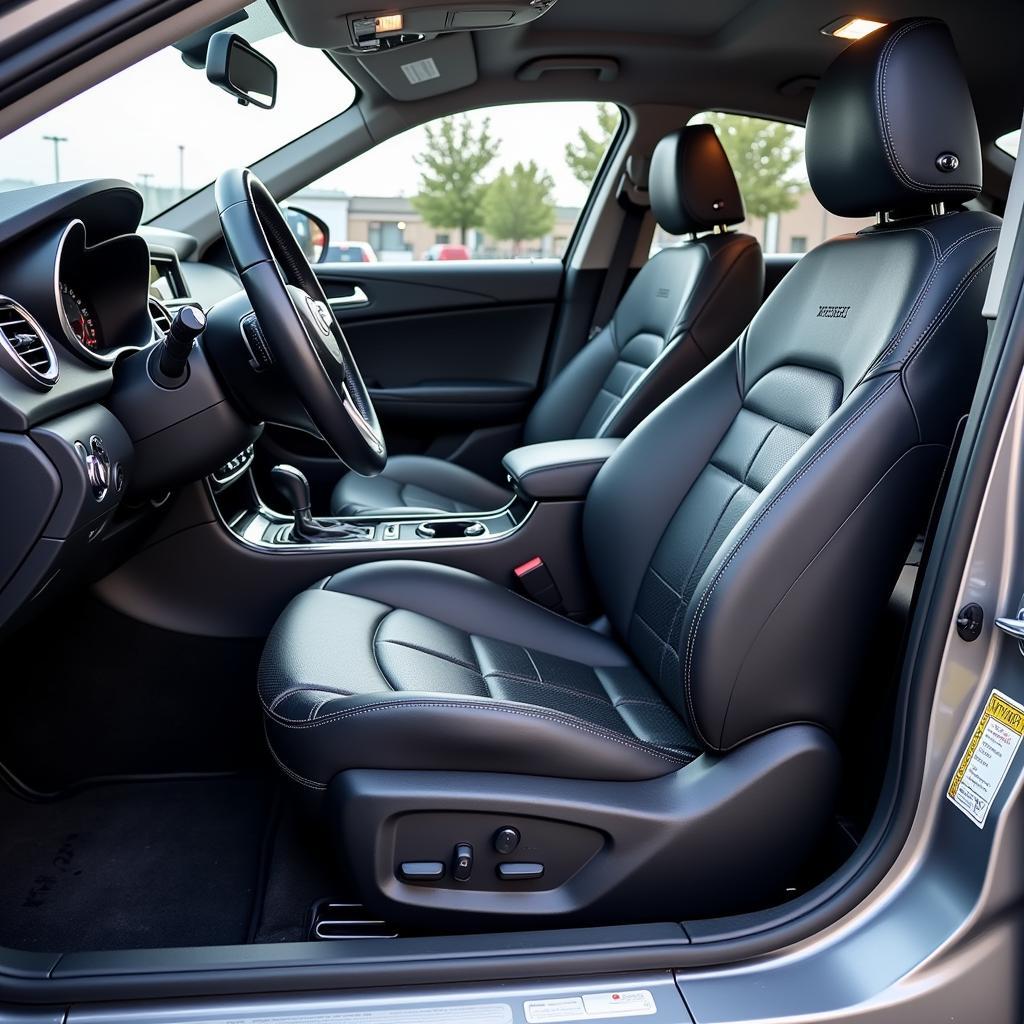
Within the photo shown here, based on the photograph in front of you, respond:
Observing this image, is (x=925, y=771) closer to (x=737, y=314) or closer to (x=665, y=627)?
(x=665, y=627)

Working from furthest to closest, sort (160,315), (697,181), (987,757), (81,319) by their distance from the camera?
(697,181)
(160,315)
(81,319)
(987,757)

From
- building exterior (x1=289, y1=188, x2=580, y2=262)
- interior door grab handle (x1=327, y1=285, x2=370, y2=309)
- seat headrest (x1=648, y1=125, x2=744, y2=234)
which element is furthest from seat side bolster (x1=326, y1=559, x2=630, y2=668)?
interior door grab handle (x1=327, y1=285, x2=370, y2=309)

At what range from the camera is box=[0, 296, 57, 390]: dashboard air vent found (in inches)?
44.0

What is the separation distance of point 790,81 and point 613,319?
0.83 metres

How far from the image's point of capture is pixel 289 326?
4.37 ft

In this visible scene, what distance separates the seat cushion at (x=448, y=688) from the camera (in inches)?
49.1

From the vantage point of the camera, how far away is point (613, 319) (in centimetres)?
300

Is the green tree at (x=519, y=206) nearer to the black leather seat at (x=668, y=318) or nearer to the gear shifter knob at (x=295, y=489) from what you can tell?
the black leather seat at (x=668, y=318)

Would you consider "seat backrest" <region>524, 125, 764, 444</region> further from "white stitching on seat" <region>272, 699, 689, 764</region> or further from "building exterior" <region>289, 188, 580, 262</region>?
"white stitching on seat" <region>272, 699, 689, 764</region>

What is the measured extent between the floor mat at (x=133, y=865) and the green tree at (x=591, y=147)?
2.30m

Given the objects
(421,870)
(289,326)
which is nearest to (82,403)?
(289,326)

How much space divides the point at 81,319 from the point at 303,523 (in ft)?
2.29

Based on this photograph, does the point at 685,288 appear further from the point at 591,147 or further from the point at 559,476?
the point at 591,147

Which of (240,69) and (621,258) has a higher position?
(240,69)
